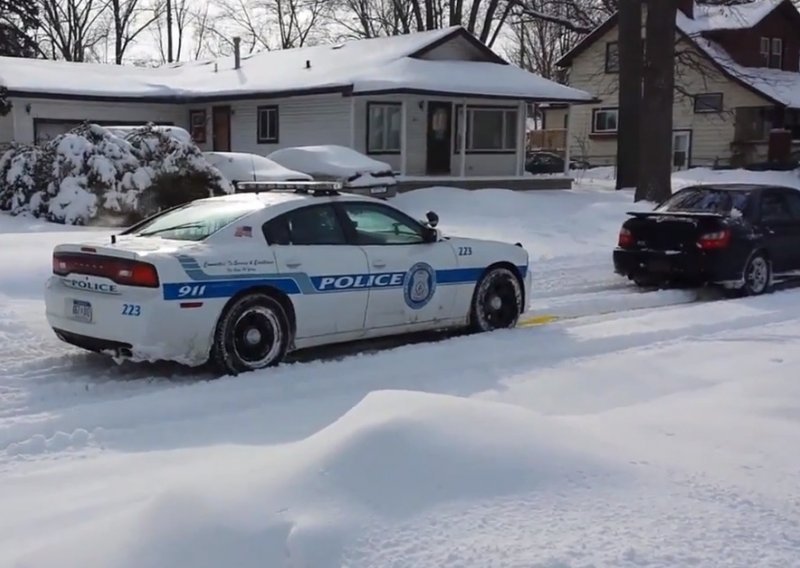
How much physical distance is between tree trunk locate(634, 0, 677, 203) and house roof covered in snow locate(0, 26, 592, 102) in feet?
15.1

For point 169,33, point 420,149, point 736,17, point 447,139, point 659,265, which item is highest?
point 169,33

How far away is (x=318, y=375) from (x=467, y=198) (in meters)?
16.4

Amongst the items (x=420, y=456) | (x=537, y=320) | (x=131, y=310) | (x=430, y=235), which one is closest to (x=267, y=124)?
(x=537, y=320)

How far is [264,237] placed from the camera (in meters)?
7.95

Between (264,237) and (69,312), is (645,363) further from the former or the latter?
(69,312)

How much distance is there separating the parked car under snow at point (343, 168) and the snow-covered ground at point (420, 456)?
507 inches

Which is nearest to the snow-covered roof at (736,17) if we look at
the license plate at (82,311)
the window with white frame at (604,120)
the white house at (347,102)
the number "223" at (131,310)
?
the window with white frame at (604,120)

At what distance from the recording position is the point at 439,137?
1145 inches

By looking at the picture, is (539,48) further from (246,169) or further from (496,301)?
(496,301)

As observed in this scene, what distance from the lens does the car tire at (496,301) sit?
9492 millimetres

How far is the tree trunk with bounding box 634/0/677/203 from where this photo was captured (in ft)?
78.1

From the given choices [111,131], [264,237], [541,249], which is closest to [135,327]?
[264,237]

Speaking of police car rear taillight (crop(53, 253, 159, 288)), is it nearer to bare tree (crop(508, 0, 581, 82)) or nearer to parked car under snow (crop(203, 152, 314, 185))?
parked car under snow (crop(203, 152, 314, 185))

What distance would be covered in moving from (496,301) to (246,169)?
12.0 m
